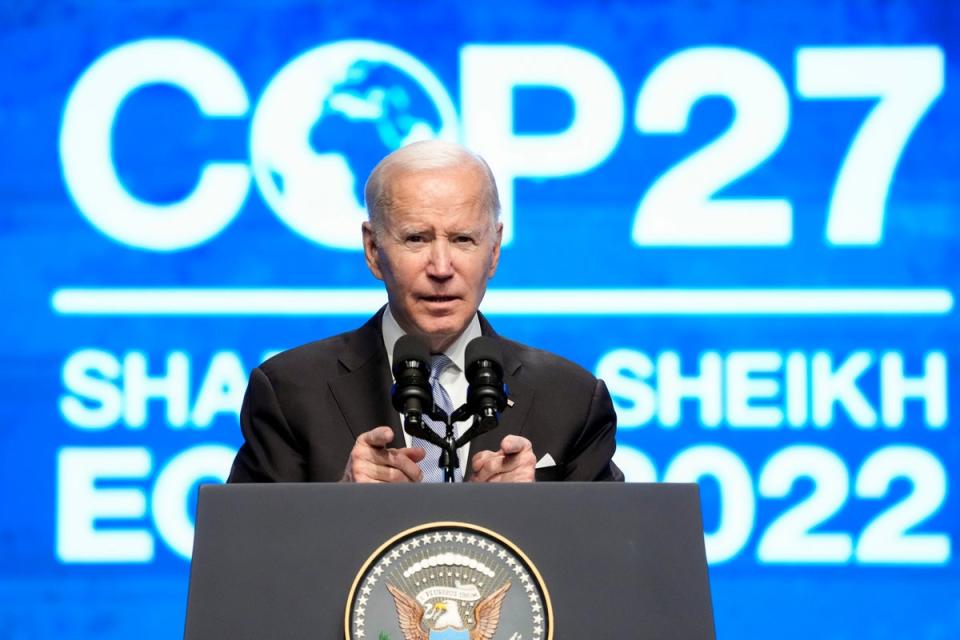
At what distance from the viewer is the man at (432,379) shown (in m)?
2.15

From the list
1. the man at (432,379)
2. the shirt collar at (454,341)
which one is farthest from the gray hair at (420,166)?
the shirt collar at (454,341)

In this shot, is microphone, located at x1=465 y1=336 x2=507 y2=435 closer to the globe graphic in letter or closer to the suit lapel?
the suit lapel

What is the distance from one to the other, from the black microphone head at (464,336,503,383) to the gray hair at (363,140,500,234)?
1.66 ft

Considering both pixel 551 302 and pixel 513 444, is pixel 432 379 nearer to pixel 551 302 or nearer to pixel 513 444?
pixel 513 444

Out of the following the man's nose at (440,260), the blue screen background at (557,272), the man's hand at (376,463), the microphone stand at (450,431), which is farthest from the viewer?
the blue screen background at (557,272)

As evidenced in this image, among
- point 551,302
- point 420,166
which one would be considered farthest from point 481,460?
point 551,302

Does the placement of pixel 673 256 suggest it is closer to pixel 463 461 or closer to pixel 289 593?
pixel 463 461

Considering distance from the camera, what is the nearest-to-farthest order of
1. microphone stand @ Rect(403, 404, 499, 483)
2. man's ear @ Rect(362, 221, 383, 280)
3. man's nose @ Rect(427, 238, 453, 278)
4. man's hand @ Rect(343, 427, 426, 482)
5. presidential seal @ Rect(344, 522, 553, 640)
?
presidential seal @ Rect(344, 522, 553, 640), microphone stand @ Rect(403, 404, 499, 483), man's hand @ Rect(343, 427, 426, 482), man's nose @ Rect(427, 238, 453, 278), man's ear @ Rect(362, 221, 383, 280)

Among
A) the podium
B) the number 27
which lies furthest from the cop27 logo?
the podium

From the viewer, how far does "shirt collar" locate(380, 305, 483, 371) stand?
228 cm

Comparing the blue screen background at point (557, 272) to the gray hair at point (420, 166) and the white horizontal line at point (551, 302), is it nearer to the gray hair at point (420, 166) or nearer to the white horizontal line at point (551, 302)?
the white horizontal line at point (551, 302)

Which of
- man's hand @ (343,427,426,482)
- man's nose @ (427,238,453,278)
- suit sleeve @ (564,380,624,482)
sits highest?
man's nose @ (427,238,453,278)

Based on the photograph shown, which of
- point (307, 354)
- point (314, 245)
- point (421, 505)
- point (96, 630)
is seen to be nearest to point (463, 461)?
point (307, 354)

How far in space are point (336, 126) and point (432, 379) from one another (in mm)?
1557
